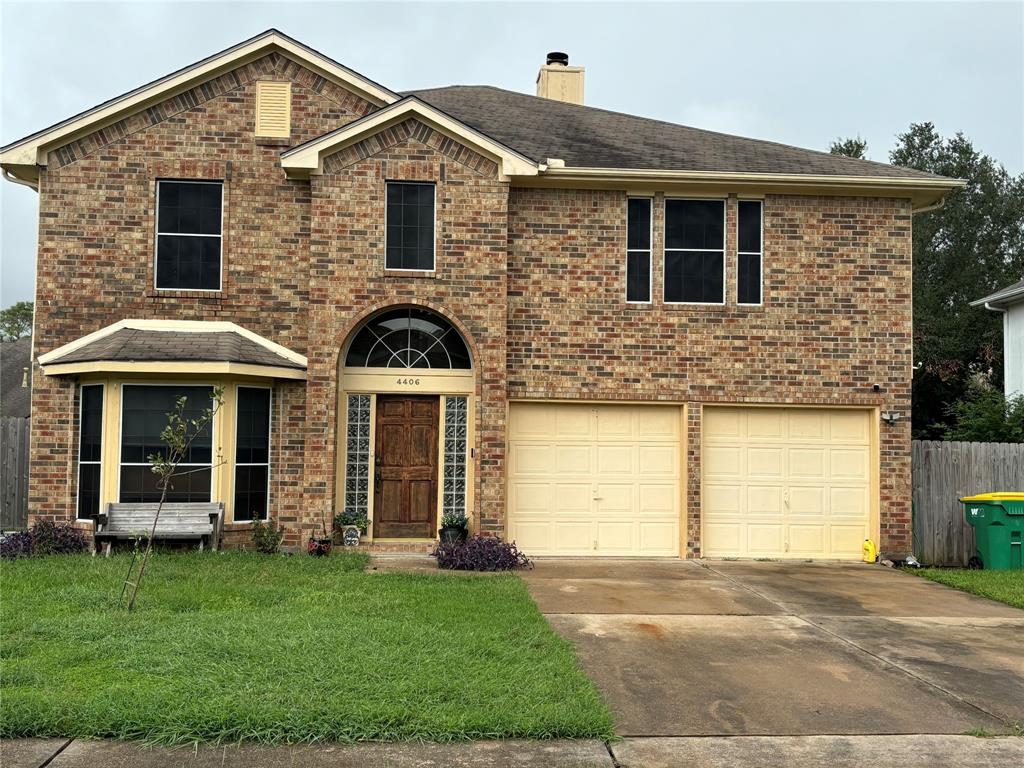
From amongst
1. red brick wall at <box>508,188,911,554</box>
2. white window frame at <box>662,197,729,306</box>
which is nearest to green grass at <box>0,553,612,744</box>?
red brick wall at <box>508,188,911,554</box>

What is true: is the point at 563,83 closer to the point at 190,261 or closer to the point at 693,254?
the point at 693,254

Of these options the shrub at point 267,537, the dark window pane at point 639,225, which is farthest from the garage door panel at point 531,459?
the shrub at point 267,537

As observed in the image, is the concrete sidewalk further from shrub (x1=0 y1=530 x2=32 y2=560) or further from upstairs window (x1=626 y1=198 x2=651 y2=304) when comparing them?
upstairs window (x1=626 y1=198 x2=651 y2=304)

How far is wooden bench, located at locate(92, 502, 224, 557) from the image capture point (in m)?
12.5

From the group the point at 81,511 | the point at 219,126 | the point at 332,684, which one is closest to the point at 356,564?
the point at 81,511

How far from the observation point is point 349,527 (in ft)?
43.5

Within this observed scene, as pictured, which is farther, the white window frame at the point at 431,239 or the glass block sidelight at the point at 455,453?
the glass block sidelight at the point at 455,453

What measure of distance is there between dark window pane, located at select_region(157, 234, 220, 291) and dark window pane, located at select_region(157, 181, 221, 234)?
0.51 feet

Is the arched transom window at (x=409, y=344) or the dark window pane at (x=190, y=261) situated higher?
the dark window pane at (x=190, y=261)

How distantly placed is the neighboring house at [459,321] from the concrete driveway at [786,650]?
76.5 inches

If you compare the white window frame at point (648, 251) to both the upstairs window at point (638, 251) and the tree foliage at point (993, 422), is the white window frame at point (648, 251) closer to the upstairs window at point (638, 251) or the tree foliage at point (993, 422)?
the upstairs window at point (638, 251)

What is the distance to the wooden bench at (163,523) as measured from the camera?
12.5 metres

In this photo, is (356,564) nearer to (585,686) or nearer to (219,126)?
(585,686)

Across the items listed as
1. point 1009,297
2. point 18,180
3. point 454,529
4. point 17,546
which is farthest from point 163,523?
point 1009,297
